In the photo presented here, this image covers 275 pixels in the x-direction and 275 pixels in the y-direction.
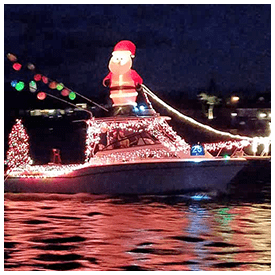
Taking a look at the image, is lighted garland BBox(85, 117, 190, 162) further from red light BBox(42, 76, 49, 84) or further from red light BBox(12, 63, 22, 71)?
red light BBox(12, 63, 22, 71)

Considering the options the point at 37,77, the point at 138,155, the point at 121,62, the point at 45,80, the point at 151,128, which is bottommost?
the point at 138,155

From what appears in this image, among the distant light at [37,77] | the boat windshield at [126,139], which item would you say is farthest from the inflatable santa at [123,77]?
the distant light at [37,77]

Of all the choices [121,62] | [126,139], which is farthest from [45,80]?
[126,139]

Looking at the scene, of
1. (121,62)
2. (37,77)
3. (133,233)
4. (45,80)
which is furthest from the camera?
(121,62)

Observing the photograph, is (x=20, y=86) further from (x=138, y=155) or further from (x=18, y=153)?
(x=18, y=153)

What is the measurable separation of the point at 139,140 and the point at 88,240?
8.69 m

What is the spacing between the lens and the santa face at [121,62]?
25.4m

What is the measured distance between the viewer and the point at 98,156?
25.5 m

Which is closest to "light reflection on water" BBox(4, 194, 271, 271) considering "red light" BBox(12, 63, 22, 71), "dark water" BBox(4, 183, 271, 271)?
"dark water" BBox(4, 183, 271, 271)

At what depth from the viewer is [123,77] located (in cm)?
2556

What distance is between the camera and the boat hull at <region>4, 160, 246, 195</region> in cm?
2436

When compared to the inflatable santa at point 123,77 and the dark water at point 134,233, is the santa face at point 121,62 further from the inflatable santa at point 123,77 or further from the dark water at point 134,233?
the dark water at point 134,233

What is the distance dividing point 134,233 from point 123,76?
8.40 m

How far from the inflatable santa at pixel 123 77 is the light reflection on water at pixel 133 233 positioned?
2.90 meters
